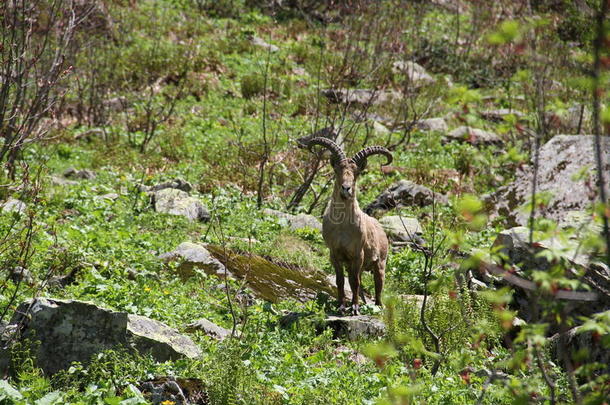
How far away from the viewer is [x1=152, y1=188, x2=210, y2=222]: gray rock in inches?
457

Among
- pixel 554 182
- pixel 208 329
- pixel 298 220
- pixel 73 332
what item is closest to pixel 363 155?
pixel 208 329

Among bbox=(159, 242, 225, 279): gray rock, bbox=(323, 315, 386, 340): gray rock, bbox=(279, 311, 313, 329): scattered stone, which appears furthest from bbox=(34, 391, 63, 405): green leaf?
bbox=(159, 242, 225, 279): gray rock

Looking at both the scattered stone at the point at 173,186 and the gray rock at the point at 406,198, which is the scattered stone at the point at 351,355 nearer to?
the scattered stone at the point at 173,186

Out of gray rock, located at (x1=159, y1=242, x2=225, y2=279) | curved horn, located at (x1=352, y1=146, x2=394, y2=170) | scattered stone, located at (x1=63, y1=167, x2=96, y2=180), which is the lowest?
scattered stone, located at (x1=63, y1=167, x2=96, y2=180)

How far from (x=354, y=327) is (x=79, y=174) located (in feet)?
24.4

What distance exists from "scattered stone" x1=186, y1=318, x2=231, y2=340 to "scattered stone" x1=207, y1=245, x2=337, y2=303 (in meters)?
1.57

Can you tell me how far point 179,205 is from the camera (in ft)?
38.7

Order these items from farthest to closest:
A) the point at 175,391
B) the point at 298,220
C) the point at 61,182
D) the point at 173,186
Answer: the point at 173,186
the point at 61,182
the point at 298,220
the point at 175,391

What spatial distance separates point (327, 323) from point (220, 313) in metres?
1.20

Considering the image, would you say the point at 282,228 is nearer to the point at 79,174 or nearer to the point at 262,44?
the point at 79,174

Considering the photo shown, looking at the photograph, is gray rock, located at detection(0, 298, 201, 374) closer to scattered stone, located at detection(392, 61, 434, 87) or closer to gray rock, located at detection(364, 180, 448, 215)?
gray rock, located at detection(364, 180, 448, 215)

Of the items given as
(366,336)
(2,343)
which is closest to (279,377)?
(366,336)

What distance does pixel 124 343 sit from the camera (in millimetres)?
5941

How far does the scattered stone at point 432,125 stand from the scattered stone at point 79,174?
892 centimetres
